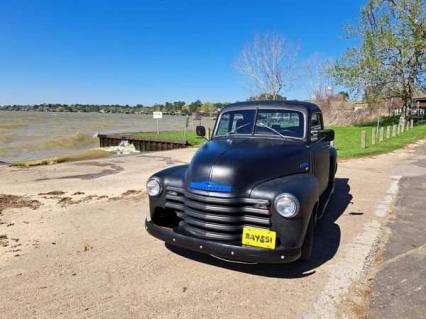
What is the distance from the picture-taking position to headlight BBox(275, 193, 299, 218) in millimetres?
3615

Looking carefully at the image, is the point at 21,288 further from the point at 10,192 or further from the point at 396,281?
the point at 10,192

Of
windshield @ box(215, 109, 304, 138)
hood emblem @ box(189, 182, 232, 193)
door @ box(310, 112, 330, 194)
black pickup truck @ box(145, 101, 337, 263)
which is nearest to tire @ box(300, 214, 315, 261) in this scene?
black pickup truck @ box(145, 101, 337, 263)

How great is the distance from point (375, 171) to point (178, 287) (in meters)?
9.04

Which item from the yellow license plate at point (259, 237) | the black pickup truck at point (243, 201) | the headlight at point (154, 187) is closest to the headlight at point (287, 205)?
the black pickup truck at point (243, 201)

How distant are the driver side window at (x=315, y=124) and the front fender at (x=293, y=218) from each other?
143cm

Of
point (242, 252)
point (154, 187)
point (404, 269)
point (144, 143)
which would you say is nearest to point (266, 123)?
point (154, 187)

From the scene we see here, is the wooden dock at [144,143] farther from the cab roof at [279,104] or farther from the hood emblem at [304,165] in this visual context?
the hood emblem at [304,165]

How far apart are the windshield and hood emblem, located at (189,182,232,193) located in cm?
148

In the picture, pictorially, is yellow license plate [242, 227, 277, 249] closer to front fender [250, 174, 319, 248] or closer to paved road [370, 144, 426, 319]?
front fender [250, 174, 319, 248]

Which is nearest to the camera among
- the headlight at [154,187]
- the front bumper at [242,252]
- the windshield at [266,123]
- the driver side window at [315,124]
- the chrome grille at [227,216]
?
the front bumper at [242,252]

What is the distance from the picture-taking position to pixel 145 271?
13.3 ft

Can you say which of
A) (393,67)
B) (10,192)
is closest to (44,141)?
(10,192)

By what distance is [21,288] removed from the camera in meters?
3.67

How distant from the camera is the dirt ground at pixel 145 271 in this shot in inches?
131
